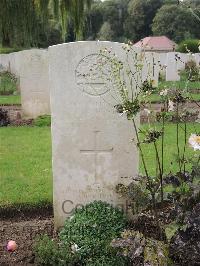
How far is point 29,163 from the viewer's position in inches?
253

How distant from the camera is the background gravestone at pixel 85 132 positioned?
397cm

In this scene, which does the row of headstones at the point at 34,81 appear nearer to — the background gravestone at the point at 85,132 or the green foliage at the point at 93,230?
→ the background gravestone at the point at 85,132

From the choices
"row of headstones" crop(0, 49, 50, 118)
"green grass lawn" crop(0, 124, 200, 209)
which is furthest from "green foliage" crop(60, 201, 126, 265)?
"row of headstones" crop(0, 49, 50, 118)

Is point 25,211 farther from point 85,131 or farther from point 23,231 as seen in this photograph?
point 85,131

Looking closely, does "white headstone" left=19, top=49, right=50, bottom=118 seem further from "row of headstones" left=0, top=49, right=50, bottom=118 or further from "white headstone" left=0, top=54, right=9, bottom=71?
"white headstone" left=0, top=54, right=9, bottom=71

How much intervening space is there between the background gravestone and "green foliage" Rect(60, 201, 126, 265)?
8.1 inches

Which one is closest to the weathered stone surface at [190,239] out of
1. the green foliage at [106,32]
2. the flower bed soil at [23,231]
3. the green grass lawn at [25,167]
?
the flower bed soil at [23,231]

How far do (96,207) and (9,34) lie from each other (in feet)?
20.2

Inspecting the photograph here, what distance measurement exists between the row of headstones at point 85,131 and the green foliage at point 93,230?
203mm

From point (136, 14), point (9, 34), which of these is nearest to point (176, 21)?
point (136, 14)

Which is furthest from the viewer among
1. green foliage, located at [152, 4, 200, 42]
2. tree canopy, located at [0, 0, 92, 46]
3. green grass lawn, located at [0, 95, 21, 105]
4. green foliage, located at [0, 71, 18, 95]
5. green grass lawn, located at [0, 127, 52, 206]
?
green foliage, located at [152, 4, 200, 42]

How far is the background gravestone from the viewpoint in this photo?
3.97 m

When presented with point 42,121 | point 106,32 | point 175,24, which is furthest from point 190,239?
point 106,32

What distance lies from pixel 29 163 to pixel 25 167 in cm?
22
